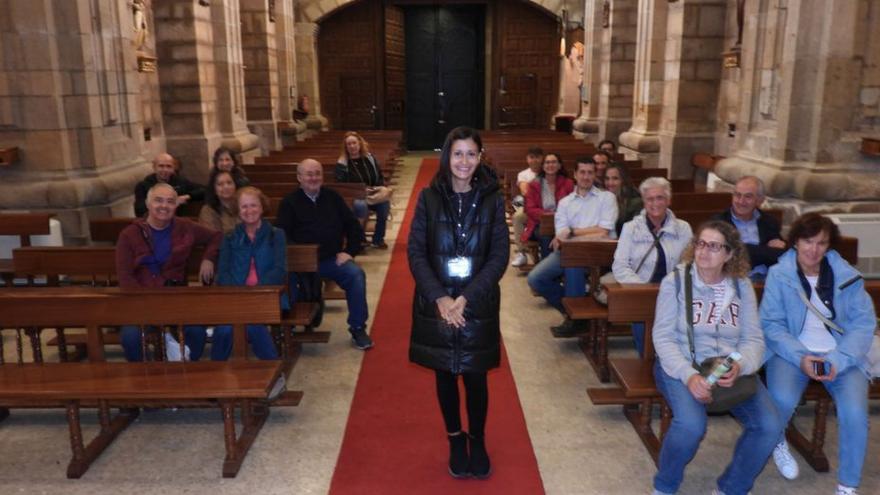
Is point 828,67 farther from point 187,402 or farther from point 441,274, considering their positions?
point 187,402

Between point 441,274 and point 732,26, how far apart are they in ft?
24.7

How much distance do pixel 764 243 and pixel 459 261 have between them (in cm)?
248

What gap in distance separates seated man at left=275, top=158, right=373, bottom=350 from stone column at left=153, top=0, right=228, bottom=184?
16.0 ft

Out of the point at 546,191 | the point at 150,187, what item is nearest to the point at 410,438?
the point at 546,191

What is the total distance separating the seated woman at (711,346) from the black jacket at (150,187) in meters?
4.53

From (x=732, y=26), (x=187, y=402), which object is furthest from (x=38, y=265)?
(x=732, y=26)

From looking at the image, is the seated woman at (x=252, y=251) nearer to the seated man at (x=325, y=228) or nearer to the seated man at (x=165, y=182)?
the seated man at (x=325, y=228)

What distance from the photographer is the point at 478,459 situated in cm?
354

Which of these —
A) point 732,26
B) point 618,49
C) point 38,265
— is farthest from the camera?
point 618,49

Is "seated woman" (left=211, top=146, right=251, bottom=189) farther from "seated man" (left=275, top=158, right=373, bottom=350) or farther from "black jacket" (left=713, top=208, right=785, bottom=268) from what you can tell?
"black jacket" (left=713, top=208, right=785, bottom=268)

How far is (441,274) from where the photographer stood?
3.31 m

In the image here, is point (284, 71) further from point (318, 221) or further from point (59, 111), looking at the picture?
point (318, 221)

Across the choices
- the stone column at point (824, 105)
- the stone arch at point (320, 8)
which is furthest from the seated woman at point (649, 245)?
the stone arch at point (320, 8)

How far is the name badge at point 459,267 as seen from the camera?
328 cm
